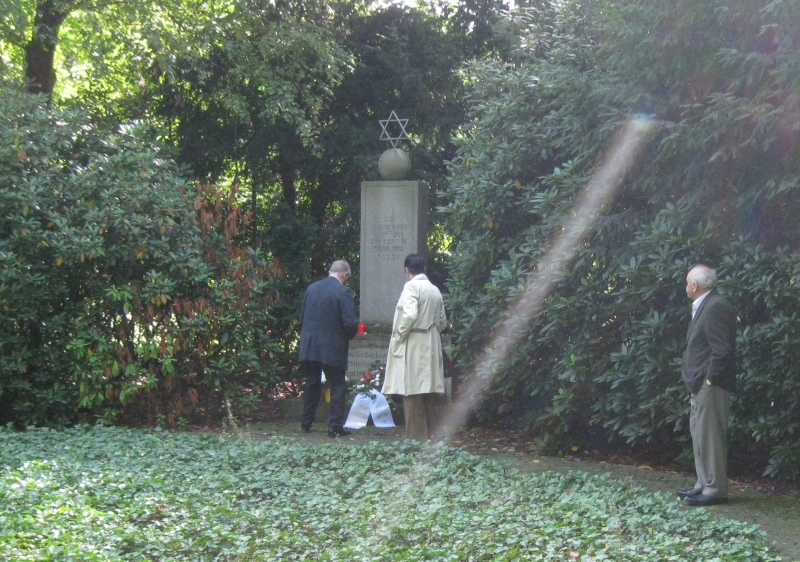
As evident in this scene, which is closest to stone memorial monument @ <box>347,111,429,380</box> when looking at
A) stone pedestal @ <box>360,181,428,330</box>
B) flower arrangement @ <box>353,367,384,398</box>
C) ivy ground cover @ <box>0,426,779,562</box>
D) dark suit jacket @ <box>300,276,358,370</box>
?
stone pedestal @ <box>360,181,428,330</box>

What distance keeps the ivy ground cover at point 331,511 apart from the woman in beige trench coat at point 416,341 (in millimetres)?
619

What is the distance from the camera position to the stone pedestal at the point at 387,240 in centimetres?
1288

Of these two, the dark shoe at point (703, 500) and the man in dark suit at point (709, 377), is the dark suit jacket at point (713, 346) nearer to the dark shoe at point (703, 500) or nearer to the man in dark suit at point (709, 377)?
the man in dark suit at point (709, 377)

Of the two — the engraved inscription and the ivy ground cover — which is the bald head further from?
the engraved inscription

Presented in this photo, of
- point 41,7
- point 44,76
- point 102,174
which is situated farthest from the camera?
point 44,76

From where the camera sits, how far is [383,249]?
42.7 feet

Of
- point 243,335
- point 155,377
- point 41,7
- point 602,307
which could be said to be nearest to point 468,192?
point 602,307

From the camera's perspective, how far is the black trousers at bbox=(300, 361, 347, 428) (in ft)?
35.7

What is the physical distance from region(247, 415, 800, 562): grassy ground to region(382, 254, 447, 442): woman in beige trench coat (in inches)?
43.3

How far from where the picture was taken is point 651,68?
8461 mm

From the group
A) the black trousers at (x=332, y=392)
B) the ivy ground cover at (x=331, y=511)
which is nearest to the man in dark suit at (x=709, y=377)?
the ivy ground cover at (x=331, y=511)

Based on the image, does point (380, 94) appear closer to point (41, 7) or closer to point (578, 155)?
point (41, 7)

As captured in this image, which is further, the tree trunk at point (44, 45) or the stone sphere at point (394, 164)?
the tree trunk at point (44, 45)

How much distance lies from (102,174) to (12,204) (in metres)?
1.11
